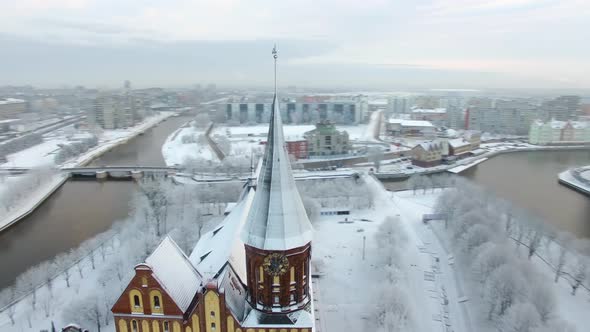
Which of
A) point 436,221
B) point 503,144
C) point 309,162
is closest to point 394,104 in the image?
point 503,144

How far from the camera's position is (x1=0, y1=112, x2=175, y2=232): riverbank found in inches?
1200

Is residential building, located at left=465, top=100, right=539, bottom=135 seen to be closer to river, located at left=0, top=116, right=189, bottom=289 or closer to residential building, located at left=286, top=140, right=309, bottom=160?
residential building, located at left=286, top=140, right=309, bottom=160

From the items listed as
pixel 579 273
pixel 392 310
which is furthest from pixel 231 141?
pixel 579 273

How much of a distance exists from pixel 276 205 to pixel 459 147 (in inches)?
2032

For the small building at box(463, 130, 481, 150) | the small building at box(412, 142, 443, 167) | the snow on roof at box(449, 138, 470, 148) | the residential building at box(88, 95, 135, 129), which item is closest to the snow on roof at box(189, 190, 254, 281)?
the small building at box(412, 142, 443, 167)

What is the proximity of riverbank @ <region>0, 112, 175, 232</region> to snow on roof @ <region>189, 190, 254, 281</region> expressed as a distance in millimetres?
21922

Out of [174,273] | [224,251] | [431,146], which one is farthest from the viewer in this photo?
[431,146]

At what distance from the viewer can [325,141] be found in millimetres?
55438

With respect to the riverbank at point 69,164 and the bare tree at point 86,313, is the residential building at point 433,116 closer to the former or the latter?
the riverbank at point 69,164

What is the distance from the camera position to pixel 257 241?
919cm

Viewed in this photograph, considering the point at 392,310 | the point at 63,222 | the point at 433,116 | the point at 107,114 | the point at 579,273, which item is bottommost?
the point at 63,222

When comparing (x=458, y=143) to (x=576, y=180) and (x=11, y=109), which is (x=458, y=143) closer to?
(x=576, y=180)

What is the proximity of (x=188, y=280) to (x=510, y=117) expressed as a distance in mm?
84438

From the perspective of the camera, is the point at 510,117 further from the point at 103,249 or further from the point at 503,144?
the point at 103,249
